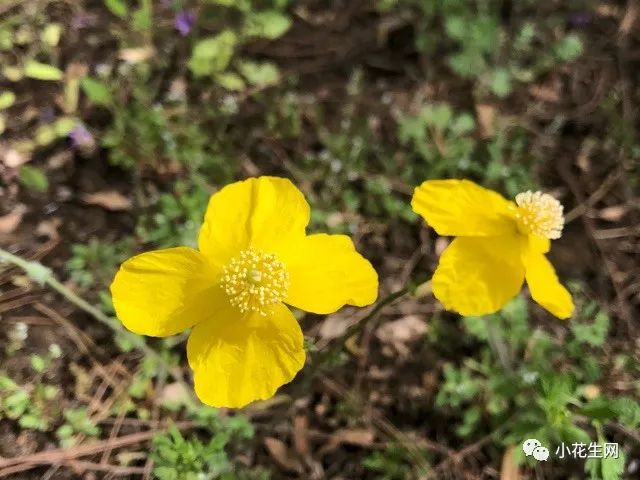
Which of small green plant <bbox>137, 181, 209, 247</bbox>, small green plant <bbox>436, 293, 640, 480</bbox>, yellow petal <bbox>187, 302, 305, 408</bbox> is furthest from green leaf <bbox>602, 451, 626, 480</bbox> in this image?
small green plant <bbox>137, 181, 209, 247</bbox>

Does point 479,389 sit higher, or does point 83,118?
point 83,118

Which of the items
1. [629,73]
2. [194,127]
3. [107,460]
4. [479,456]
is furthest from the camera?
[629,73]

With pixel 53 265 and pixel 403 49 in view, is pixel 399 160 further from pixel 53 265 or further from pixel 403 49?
pixel 53 265

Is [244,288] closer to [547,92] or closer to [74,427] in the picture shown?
[74,427]

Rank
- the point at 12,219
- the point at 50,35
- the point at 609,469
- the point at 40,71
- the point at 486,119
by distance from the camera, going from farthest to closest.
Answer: the point at 486,119 < the point at 50,35 < the point at 40,71 < the point at 12,219 < the point at 609,469

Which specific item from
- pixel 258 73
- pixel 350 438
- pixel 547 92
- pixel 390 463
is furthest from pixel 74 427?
pixel 547 92

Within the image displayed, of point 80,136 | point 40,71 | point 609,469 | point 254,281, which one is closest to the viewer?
point 254,281

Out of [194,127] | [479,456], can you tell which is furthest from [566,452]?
[194,127]
